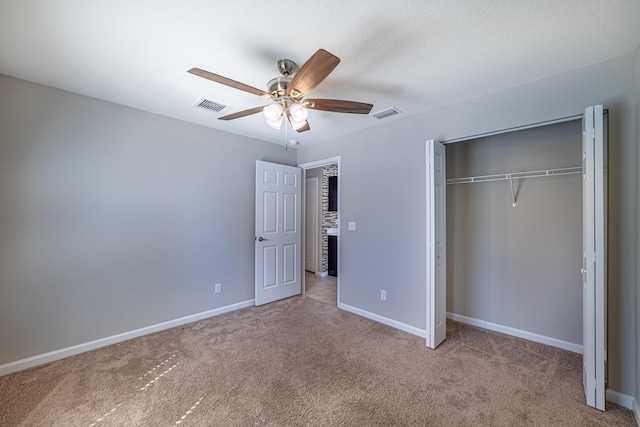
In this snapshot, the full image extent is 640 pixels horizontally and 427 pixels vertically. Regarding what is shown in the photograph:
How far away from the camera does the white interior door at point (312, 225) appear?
5805 millimetres

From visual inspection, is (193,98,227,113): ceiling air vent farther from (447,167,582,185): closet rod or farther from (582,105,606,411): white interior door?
(582,105,606,411): white interior door

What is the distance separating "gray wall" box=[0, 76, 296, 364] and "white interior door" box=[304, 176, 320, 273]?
2.37 metres

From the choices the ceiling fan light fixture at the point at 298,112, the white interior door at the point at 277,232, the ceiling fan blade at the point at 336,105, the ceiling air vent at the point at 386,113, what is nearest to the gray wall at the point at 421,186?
the ceiling air vent at the point at 386,113

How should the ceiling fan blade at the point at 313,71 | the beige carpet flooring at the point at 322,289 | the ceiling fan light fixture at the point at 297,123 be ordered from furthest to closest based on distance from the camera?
the beige carpet flooring at the point at 322,289, the ceiling fan light fixture at the point at 297,123, the ceiling fan blade at the point at 313,71

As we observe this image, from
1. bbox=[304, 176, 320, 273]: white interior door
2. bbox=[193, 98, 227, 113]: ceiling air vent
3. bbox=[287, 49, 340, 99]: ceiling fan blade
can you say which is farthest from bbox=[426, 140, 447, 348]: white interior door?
bbox=[304, 176, 320, 273]: white interior door

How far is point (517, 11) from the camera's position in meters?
1.46

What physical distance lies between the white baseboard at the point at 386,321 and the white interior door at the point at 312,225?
7.16 feet

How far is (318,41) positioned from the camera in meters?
1.70

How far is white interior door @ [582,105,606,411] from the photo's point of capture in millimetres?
1759

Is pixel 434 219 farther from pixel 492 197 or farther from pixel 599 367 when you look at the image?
pixel 599 367

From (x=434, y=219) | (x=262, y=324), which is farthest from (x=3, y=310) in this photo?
(x=434, y=219)

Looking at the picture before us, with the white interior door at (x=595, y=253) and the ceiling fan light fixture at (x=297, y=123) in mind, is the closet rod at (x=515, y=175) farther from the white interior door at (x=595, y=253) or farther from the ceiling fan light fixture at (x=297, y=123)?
the ceiling fan light fixture at (x=297, y=123)

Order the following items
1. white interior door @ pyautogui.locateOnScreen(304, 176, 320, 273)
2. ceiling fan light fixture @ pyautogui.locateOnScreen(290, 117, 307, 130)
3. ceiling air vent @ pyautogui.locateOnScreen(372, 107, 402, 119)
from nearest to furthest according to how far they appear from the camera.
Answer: ceiling fan light fixture @ pyautogui.locateOnScreen(290, 117, 307, 130) → ceiling air vent @ pyautogui.locateOnScreen(372, 107, 402, 119) → white interior door @ pyautogui.locateOnScreen(304, 176, 320, 273)

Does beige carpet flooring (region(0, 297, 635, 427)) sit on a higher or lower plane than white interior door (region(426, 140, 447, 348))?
lower
